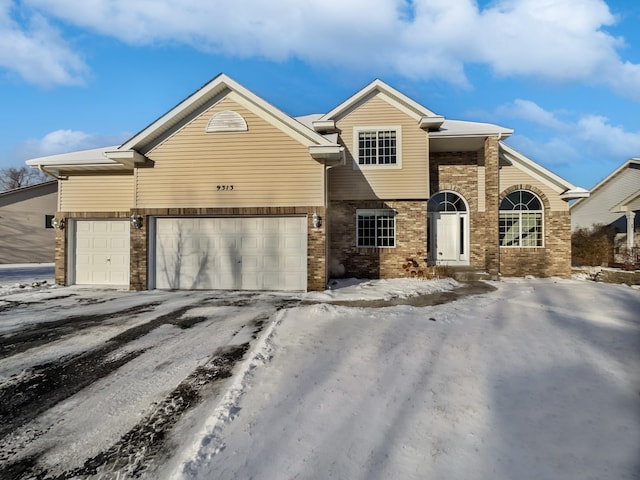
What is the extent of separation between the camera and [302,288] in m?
9.86

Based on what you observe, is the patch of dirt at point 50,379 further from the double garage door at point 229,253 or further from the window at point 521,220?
the window at point 521,220

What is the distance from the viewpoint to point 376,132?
1256 cm

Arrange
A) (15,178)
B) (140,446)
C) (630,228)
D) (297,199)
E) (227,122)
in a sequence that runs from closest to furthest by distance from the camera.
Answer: (140,446)
(297,199)
(227,122)
(630,228)
(15,178)

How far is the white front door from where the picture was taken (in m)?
13.3

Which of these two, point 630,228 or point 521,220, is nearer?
point 521,220

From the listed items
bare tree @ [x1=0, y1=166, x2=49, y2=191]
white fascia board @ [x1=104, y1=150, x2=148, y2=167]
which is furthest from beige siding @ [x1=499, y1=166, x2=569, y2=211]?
bare tree @ [x1=0, y1=166, x2=49, y2=191]

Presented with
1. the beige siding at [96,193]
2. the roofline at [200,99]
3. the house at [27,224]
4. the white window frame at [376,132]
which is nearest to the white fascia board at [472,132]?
the white window frame at [376,132]

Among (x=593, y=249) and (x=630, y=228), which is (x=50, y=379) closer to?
(x=593, y=249)

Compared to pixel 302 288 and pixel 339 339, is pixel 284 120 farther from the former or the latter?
pixel 339 339

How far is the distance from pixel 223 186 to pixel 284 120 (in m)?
2.73

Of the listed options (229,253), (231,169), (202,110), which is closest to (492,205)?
(231,169)

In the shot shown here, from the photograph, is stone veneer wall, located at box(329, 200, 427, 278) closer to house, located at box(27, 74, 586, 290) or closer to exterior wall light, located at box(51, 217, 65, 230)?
house, located at box(27, 74, 586, 290)

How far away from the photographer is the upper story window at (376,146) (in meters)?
12.5

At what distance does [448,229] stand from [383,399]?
11079 millimetres
